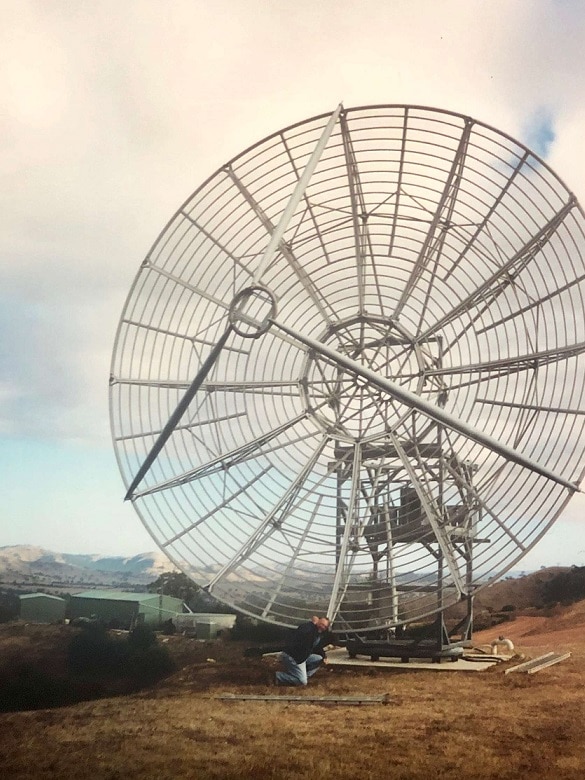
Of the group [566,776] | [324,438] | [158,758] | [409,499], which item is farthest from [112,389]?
[566,776]

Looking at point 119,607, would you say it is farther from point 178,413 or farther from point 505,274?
point 505,274

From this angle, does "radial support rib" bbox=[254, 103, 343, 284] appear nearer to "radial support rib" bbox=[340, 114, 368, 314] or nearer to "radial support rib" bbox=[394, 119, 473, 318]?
"radial support rib" bbox=[340, 114, 368, 314]

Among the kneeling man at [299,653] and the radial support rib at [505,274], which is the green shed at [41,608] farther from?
the radial support rib at [505,274]

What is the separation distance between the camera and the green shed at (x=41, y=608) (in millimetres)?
10211

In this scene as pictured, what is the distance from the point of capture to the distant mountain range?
10.5 m

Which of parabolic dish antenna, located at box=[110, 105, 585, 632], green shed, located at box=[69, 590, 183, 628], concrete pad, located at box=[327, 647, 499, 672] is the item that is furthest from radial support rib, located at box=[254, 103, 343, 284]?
concrete pad, located at box=[327, 647, 499, 672]

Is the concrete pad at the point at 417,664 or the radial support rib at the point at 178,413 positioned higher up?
the radial support rib at the point at 178,413

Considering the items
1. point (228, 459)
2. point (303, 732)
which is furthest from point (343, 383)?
point (303, 732)

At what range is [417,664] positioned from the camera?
1292 centimetres

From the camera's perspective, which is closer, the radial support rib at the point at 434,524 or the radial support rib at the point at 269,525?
the radial support rib at the point at 434,524

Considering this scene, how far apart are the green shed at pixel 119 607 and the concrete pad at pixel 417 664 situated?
3550mm

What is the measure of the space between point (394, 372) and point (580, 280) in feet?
11.8

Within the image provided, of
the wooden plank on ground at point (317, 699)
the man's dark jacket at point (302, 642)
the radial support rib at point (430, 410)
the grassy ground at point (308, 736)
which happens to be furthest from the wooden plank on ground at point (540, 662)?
the radial support rib at point (430, 410)

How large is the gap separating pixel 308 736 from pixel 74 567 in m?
4.83
